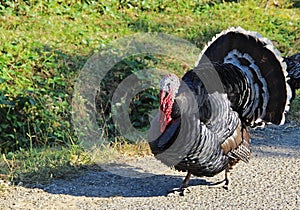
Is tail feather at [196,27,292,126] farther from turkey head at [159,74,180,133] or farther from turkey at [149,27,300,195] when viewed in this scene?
turkey head at [159,74,180,133]

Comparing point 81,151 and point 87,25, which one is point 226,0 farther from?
point 81,151

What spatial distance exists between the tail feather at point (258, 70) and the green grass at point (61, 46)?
1.70 m

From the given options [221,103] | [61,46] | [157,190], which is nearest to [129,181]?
[157,190]

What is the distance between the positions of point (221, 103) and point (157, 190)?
1021mm

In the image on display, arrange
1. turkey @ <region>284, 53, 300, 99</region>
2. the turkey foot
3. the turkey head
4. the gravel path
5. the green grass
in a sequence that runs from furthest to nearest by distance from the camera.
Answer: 1. the green grass
2. turkey @ <region>284, 53, 300, 99</region>
3. the turkey foot
4. the gravel path
5. the turkey head

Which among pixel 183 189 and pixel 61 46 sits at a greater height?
pixel 61 46

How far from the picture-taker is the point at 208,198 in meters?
5.09

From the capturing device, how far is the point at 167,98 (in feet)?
14.6

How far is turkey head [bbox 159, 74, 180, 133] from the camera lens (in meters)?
4.44

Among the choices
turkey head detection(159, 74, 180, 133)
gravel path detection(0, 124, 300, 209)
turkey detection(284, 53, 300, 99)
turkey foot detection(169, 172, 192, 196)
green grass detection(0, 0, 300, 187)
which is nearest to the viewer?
turkey head detection(159, 74, 180, 133)

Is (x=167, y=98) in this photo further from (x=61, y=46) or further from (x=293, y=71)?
(x=61, y=46)

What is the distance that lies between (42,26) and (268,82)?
5.33 m

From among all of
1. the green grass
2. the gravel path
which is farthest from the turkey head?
the green grass

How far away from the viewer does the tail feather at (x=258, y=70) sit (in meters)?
5.16
